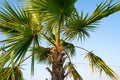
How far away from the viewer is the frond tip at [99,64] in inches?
262

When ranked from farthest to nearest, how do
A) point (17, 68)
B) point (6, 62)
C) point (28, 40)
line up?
1. point (17, 68)
2. point (28, 40)
3. point (6, 62)

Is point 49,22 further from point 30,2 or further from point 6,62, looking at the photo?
point 6,62

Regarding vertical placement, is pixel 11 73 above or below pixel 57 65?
below

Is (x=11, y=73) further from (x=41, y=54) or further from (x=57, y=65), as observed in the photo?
(x=41, y=54)

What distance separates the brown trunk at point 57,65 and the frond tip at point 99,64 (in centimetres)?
110

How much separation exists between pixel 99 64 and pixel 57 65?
129cm

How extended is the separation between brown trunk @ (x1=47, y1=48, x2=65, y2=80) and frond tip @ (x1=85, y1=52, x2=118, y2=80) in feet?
3.61

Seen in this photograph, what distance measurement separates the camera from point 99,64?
704 cm

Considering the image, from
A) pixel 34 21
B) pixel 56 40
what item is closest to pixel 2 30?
pixel 34 21

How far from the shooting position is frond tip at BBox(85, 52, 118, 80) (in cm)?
665

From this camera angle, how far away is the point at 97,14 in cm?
610

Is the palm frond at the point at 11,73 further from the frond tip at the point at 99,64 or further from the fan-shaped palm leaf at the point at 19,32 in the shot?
the frond tip at the point at 99,64

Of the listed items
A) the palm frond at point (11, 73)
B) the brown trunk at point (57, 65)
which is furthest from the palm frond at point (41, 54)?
the brown trunk at point (57, 65)

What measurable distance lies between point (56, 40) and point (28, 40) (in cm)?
92
